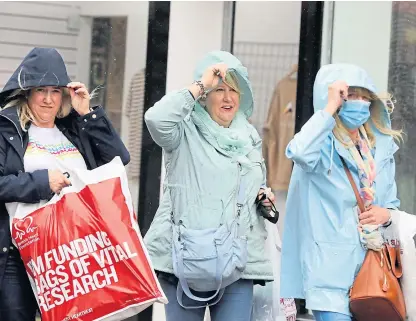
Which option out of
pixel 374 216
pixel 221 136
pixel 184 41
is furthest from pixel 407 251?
pixel 184 41

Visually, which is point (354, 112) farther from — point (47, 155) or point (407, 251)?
point (47, 155)

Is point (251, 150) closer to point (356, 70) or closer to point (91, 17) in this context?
point (356, 70)

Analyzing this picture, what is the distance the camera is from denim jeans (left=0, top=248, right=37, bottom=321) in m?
5.15

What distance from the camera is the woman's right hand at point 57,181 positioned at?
16.8ft

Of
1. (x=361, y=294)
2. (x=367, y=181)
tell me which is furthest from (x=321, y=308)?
(x=367, y=181)

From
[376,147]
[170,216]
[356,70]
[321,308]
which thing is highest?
[356,70]

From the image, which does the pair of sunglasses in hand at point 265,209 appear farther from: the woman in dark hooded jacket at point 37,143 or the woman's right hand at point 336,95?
the woman in dark hooded jacket at point 37,143

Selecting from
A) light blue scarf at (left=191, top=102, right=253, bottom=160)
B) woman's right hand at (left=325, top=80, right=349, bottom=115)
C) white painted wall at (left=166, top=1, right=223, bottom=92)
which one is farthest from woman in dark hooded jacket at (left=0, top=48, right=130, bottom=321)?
white painted wall at (left=166, top=1, right=223, bottom=92)

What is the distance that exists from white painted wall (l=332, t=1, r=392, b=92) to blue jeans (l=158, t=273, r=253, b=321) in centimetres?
291

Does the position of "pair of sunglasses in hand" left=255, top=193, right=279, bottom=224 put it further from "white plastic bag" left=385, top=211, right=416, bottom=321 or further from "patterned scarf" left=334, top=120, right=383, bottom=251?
"white plastic bag" left=385, top=211, right=416, bottom=321

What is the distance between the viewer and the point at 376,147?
18.5 ft

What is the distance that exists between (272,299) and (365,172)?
832 millimetres

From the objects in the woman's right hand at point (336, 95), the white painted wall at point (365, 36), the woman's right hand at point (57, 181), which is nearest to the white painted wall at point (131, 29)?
the white painted wall at point (365, 36)

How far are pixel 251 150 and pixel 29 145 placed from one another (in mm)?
1076
